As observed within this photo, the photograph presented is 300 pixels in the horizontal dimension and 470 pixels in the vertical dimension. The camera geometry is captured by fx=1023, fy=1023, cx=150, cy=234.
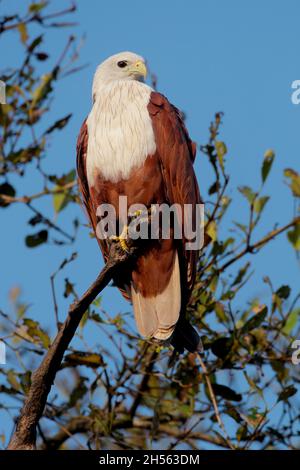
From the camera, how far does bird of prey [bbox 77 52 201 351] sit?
5.89 m

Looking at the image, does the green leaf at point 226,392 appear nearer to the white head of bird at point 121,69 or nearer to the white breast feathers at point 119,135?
the white breast feathers at point 119,135

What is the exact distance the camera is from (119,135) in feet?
19.6

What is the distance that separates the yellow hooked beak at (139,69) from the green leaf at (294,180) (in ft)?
3.94

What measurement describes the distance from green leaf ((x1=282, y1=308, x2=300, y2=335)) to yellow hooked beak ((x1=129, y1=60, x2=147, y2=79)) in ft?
6.10

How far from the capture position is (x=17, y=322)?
649cm

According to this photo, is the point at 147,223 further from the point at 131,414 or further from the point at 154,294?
the point at 131,414

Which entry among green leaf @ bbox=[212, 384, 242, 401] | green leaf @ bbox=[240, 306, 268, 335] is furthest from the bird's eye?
green leaf @ bbox=[212, 384, 242, 401]

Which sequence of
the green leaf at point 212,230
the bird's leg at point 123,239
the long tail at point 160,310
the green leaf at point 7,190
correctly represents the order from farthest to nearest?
1. the green leaf at point 212,230
2. the green leaf at point 7,190
3. the long tail at point 160,310
4. the bird's leg at point 123,239

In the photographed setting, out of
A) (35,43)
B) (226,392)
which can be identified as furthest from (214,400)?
(35,43)

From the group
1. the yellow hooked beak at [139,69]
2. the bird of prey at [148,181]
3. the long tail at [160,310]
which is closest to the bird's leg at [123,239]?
the bird of prey at [148,181]

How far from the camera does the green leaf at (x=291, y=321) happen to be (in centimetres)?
652
